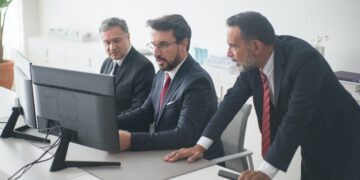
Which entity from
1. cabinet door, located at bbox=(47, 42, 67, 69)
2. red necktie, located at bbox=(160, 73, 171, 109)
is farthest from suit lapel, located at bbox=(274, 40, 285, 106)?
cabinet door, located at bbox=(47, 42, 67, 69)

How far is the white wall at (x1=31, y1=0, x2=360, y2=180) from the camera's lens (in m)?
2.88

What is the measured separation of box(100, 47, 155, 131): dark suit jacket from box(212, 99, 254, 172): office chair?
57 centimetres

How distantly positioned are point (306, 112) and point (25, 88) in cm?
128

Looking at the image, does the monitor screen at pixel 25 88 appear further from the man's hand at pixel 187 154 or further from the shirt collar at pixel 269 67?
the shirt collar at pixel 269 67

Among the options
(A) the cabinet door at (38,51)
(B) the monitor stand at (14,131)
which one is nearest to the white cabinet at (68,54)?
(A) the cabinet door at (38,51)

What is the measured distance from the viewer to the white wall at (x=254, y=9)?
288 cm

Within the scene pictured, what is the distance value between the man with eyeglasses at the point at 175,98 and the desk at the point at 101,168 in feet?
0.25

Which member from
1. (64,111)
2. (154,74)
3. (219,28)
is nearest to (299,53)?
(64,111)

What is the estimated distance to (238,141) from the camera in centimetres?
234

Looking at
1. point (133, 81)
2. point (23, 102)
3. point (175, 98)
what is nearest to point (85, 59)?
point (133, 81)

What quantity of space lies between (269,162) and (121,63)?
4.65ft

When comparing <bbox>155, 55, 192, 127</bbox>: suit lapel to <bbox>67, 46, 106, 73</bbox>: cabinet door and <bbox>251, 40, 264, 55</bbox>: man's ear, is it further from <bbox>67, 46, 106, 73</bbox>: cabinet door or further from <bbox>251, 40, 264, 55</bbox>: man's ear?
<bbox>67, 46, 106, 73</bbox>: cabinet door

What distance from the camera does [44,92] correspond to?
185cm

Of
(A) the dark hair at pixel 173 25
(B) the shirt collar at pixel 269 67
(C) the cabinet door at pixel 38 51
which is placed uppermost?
(A) the dark hair at pixel 173 25
